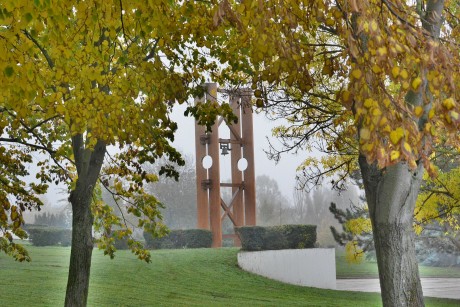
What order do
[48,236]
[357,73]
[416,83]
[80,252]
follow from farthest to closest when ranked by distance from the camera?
[48,236]
[80,252]
[357,73]
[416,83]

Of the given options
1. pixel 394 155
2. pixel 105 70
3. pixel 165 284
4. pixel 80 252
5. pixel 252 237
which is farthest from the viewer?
pixel 252 237

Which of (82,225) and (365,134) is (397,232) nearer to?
(365,134)

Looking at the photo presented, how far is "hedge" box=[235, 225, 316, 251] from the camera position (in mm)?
19688

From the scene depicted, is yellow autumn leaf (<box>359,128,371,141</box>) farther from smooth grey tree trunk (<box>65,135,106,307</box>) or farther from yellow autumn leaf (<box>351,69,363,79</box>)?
smooth grey tree trunk (<box>65,135,106,307</box>)

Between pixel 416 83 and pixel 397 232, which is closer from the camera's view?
pixel 416 83

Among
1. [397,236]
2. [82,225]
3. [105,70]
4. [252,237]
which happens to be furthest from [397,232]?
[252,237]

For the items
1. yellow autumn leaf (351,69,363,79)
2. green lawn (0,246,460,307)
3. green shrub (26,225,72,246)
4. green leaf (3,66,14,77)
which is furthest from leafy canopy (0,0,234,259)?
green shrub (26,225,72,246)

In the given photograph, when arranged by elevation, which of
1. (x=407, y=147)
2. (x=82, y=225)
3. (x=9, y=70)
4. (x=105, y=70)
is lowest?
(x=82, y=225)

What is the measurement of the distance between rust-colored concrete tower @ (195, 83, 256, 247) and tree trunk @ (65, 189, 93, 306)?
42.1 ft

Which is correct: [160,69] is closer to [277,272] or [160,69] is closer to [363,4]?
[363,4]

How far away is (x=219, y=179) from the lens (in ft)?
72.6

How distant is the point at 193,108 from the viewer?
26.8ft

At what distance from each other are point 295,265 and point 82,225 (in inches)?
482

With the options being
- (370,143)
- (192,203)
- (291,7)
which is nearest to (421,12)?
(291,7)
